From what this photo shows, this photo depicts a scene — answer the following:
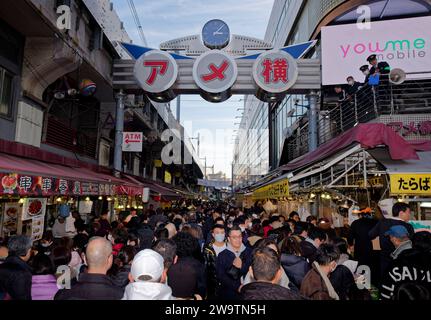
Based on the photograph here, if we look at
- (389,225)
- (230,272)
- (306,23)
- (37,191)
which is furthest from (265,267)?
(306,23)

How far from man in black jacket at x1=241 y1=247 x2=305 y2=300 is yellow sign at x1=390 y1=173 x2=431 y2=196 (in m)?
4.07

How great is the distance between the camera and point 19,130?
980cm

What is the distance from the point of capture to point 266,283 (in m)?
2.91

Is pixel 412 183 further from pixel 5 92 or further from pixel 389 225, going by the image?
pixel 5 92

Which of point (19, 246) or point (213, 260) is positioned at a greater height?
point (19, 246)

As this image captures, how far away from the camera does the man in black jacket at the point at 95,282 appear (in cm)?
306

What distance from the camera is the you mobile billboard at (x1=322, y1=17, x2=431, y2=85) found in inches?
569

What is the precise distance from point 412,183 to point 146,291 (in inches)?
216

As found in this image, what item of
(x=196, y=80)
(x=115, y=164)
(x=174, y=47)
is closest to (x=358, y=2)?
(x=196, y=80)

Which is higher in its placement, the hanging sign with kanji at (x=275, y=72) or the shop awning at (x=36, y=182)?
the hanging sign with kanji at (x=275, y=72)

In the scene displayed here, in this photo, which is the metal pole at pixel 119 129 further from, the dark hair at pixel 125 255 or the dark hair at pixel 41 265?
the dark hair at pixel 41 265

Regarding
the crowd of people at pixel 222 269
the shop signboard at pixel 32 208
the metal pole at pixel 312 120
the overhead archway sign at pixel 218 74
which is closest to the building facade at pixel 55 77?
the shop signboard at pixel 32 208

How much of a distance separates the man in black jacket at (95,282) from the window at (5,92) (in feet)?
26.0

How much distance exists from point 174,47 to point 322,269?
18013 mm
